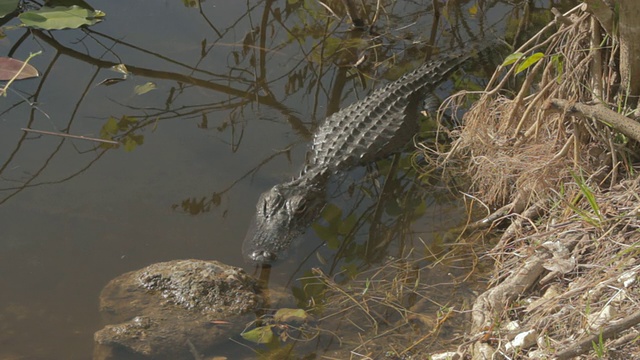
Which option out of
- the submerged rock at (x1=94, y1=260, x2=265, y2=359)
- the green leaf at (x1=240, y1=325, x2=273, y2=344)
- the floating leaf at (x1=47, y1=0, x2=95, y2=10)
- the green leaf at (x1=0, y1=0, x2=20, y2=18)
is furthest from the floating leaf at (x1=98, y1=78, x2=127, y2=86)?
the green leaf at (x1=240, y1=325, x2=273, y2=344)

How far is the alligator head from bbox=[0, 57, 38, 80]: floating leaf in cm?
220

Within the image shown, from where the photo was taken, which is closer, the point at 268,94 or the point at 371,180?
the point at 371,180

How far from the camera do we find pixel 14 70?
5555 mm

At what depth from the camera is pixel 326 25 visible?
658cm

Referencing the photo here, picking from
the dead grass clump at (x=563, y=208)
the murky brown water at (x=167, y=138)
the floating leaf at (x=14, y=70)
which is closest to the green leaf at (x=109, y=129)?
the murky brown water at (x=167, y=138)

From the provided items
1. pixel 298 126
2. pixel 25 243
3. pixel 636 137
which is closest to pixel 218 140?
pixel 298 126

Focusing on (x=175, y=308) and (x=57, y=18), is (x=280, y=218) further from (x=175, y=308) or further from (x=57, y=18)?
(x=57, y=18)

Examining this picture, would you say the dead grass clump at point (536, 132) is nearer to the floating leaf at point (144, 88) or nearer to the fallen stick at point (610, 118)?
the fallen stick at point (610, 118)

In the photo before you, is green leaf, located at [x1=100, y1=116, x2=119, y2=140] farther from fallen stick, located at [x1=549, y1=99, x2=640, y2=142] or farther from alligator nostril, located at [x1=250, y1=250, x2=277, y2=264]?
fallen stick, located at [x1=549, y1=99, x2=640, y2=142]

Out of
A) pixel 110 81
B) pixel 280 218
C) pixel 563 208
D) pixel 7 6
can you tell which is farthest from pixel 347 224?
pixel 7 6

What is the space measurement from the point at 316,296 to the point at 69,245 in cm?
149

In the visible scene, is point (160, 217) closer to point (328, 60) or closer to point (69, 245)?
point (69, 245)

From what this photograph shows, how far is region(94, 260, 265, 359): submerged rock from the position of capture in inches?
141

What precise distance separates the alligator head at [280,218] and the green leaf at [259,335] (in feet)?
2.24
